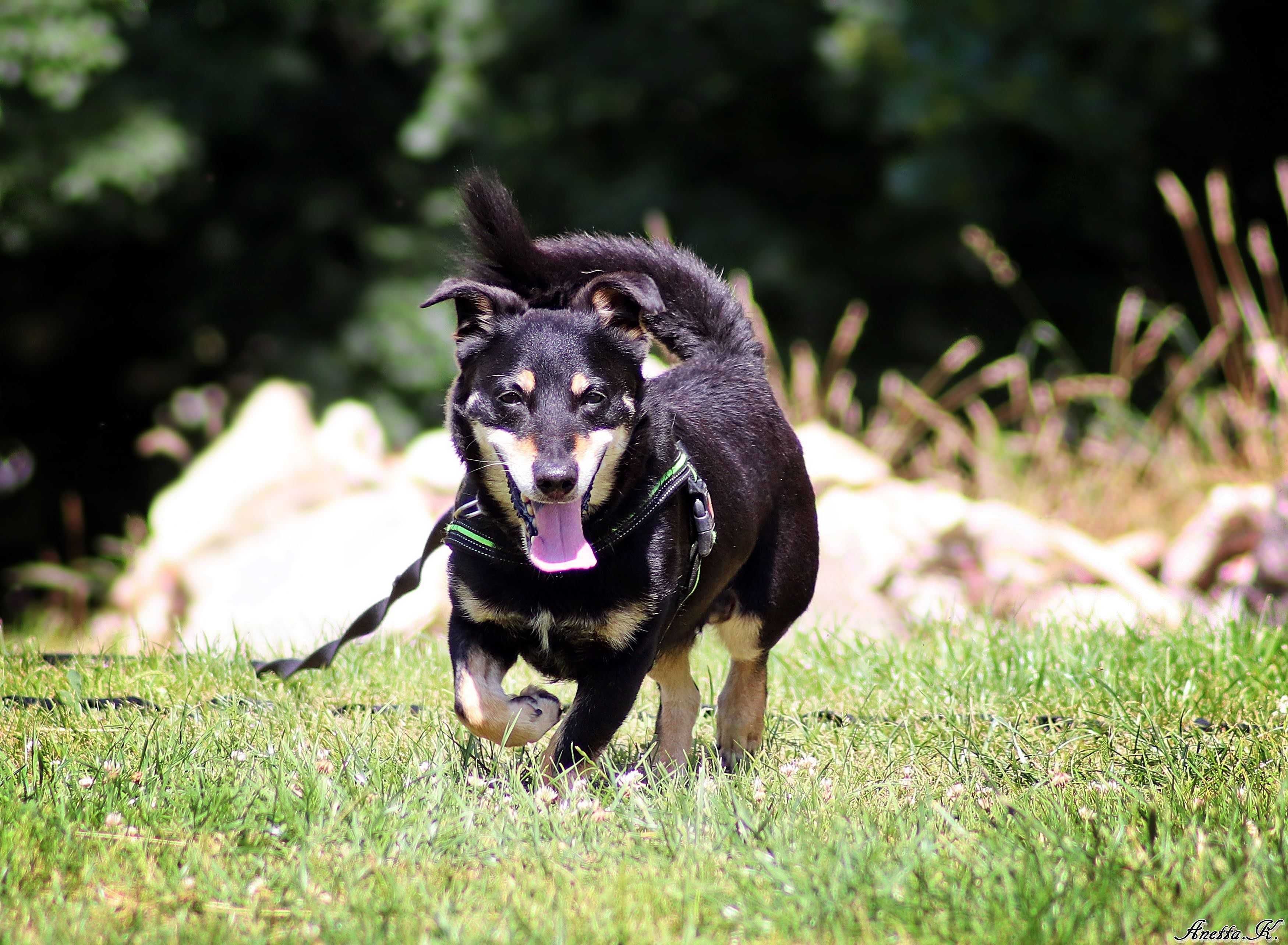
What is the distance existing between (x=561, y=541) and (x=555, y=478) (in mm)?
190

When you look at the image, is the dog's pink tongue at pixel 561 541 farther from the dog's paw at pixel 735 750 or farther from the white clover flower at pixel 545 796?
the dog's paw at pixel 735 750

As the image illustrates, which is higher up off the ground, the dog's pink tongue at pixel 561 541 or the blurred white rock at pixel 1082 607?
the dog's pink tongue at pixel 561 541

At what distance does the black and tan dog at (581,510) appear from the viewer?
3328mm

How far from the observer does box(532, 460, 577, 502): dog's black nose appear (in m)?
3.14

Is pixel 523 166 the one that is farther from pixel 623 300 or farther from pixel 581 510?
pixel 581 510

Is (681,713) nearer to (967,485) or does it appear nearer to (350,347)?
(967,485)

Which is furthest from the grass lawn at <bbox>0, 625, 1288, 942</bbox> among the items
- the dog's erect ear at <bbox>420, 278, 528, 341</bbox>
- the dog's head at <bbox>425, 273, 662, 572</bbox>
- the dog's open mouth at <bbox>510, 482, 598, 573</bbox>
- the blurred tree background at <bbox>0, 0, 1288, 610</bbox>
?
the blurred tree background at <bbox>0, 0, 1288, 610</bbox>

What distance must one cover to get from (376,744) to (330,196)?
30.6 feet

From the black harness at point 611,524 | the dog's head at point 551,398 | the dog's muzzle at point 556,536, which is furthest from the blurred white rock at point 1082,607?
the dog's muzzle at point 556,536

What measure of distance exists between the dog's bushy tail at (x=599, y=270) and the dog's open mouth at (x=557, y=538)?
0.75 m

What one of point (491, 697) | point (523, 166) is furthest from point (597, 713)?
point (523, 166)

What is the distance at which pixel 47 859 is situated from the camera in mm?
2736

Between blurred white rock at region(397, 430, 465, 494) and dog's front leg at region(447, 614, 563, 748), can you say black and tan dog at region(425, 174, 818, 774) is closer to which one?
dog's front leg at region(447, 614, 563, 748)

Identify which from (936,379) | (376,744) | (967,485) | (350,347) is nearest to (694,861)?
(376,744)
